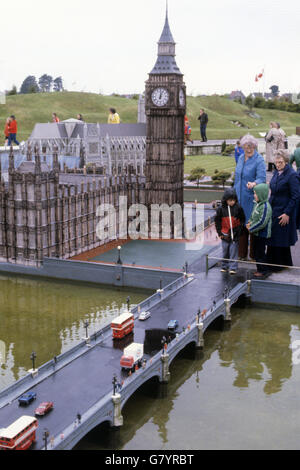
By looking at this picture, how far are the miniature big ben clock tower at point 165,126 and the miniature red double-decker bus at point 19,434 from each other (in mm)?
25232

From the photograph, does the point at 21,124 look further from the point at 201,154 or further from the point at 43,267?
the point at 43,267

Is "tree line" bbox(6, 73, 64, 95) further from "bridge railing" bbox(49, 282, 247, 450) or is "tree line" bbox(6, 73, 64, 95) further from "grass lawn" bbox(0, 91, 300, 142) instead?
"bridge railing" bbox(49, 282, 247, 450)

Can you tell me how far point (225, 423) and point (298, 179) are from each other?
1319 cm

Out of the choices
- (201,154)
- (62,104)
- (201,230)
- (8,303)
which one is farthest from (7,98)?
(8,303)

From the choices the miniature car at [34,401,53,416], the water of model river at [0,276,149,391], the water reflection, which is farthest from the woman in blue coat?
the miniature car at [34,401,53,416]

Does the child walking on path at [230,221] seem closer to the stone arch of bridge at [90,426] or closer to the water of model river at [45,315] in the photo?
the water of model river at [45,315]

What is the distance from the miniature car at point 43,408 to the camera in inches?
573

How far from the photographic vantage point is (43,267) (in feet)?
99.9

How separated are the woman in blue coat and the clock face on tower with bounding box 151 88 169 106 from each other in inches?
474

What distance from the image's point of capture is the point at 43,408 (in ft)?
48.1

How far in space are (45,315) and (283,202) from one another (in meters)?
11.5

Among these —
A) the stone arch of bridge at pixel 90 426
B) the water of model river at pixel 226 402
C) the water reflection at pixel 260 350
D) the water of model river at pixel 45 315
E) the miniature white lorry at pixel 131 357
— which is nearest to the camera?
the stone arch of bridge at pixel 90 426

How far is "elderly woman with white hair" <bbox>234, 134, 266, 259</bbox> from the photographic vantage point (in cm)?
2559

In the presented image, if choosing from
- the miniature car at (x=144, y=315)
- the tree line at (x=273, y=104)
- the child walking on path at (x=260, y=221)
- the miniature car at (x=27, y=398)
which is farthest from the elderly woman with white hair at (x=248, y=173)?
the tree line at (x=273, y=104)
